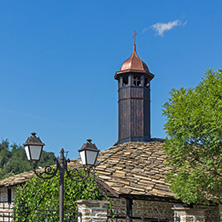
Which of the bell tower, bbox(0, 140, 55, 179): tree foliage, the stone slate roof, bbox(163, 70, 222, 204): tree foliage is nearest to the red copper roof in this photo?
the bell tower

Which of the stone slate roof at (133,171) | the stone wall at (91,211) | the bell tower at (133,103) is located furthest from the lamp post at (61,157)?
the bell tower at (133,103)

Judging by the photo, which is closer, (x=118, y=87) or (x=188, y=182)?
(x=188, y=182)

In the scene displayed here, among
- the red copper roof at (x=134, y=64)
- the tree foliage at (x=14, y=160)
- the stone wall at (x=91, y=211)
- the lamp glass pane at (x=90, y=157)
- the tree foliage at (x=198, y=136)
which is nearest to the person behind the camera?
the lamp glass pane at (x=90, y=157)

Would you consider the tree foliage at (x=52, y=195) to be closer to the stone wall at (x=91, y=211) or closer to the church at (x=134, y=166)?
the church at (x=134, y=166)

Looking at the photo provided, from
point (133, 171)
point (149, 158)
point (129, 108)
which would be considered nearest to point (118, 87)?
point (129, 108)

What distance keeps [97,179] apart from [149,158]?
14.8ft

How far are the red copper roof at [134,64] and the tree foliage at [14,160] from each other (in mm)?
26087

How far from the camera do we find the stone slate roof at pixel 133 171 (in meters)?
14.5

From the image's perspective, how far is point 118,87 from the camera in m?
22.1

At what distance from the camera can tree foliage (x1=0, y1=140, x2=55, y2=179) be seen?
4703cm

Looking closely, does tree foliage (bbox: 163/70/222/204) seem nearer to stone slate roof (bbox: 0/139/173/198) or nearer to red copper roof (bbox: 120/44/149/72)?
stone slate roof (bbox: 0/139/173/198)

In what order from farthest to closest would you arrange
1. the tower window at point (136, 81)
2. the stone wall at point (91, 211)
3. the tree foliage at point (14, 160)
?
the tree foliage at point (14, 160) → the tower window at point (136, 81) → the stone wall at point (91, 211)

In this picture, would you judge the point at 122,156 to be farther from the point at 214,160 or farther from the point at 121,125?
the point at 214,160

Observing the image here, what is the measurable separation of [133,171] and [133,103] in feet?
18.1
